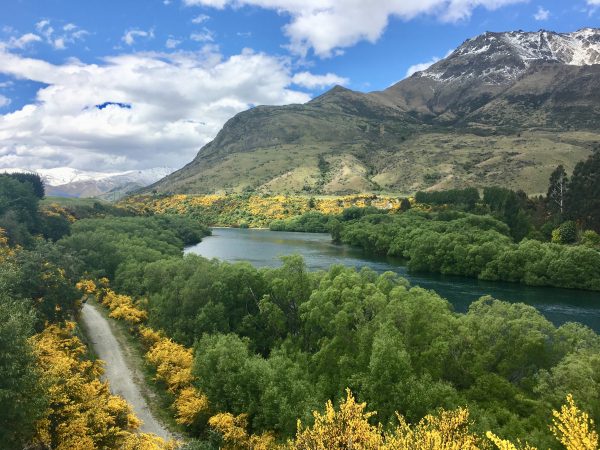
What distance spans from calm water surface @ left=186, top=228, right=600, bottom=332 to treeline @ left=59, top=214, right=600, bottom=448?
847 cm

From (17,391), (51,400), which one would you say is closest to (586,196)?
(51,400)

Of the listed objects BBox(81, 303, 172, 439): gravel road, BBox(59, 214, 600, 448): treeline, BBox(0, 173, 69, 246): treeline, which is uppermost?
BBox(0, 173, 69, 246): treeline

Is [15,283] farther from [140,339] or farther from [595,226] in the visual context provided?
[595,226]

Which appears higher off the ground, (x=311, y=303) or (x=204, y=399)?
(x=311, y=303)

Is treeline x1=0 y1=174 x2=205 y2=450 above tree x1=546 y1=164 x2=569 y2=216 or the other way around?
the other way around

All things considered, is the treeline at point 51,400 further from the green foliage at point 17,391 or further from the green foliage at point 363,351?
the green foliage at point 363,351

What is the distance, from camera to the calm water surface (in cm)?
7121

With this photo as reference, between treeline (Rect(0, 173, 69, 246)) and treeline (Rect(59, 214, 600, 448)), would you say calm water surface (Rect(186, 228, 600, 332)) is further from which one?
treeline (Rect(0, 173, 69, 246))

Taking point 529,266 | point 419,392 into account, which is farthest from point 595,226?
point 419,392

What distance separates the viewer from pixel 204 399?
35.4 metres

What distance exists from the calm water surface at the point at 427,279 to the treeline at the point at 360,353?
8466 mm

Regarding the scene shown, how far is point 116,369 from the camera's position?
4394cm

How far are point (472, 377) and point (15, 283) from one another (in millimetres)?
40899

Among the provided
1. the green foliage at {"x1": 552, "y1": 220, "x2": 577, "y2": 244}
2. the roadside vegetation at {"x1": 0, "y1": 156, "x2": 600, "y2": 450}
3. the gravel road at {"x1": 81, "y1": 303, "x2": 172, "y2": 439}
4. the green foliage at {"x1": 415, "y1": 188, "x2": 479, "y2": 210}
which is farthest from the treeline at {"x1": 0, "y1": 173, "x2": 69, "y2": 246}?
the green foliage at {"x1": 415, "y1": 188, "x2": 479, "y2": 210}
